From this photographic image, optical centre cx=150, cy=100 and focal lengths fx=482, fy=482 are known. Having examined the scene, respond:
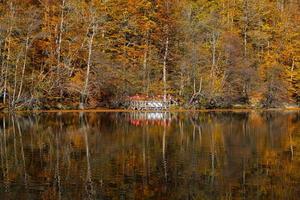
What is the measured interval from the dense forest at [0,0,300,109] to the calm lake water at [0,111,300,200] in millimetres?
20653

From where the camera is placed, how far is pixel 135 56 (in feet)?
187

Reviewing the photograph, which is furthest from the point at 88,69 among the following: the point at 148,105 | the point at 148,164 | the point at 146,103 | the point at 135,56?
the point at 148,164

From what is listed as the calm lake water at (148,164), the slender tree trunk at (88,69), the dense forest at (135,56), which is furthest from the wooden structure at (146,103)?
the calm lake water at (148,164)

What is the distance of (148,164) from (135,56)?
137 feet

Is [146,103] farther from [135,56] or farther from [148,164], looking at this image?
[148,164]

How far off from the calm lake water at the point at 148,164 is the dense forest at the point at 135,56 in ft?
67.8

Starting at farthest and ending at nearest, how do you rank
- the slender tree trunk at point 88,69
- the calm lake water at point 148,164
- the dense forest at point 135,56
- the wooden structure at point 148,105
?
the wooden structure at point 148,105
the slender tree trunk at point 88,69
the dense forest at point 135,56
the calm lake water at point 148,164

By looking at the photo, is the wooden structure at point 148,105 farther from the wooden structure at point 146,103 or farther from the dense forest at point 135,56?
the dense forest at point 135,56

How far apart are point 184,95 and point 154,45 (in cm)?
895

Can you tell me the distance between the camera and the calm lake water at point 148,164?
12.0 meters

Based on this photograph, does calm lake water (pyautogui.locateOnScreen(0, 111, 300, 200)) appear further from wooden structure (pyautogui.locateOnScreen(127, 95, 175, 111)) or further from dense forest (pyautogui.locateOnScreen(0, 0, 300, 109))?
wooden structure (pyautogui.locateOnScreen(127, 95, 175, 111))

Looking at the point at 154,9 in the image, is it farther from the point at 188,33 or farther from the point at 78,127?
the point at 78,127

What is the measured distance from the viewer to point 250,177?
13.8m

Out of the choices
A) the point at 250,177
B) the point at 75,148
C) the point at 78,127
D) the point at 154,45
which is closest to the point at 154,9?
the point at 154,45
